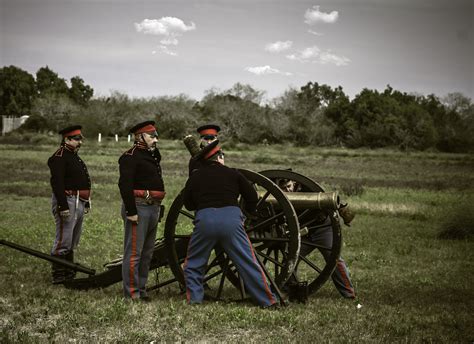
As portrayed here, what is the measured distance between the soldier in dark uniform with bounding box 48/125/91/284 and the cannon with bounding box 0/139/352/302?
39 cm

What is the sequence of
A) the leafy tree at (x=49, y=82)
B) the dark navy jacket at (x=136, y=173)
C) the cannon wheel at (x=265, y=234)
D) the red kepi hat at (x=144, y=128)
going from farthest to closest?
the leafy tree at (x=49, y=82), the red kepi hat at (x=144, y=128), the dark navy jacket at (x=136, y=173), the cannon wheel at (x=265, y=234)

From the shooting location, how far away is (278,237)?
7211 millimetres

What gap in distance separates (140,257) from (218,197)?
1318mm

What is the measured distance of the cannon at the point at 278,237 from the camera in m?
6.81

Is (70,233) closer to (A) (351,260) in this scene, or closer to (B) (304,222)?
(B) (304,222)

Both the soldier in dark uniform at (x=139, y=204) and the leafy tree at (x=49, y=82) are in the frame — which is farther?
the leafy tree at (x=49, y=82)

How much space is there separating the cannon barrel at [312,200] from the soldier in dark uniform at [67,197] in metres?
2.64

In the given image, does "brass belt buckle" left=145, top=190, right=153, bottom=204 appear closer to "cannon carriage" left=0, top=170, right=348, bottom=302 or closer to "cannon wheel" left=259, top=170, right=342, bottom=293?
"cannon carriage" left=0, top=170, right=348, bottom=302

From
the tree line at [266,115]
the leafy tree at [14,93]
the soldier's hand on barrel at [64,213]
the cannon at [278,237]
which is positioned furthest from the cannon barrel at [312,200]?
the leafy tree at [14,93]

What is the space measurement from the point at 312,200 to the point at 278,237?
61 centimetres

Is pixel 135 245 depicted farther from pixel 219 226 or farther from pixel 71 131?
pixel 71 131

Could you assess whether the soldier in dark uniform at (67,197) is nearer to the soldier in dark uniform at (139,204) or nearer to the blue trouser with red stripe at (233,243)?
the soldier in dark uniform at (139,204)

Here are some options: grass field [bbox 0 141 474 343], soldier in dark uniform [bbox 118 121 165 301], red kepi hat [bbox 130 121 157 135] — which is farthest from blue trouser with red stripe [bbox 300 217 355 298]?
red kepi hat [bbox 130 121 157 135]

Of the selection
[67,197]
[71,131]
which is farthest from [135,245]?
[71,131]
